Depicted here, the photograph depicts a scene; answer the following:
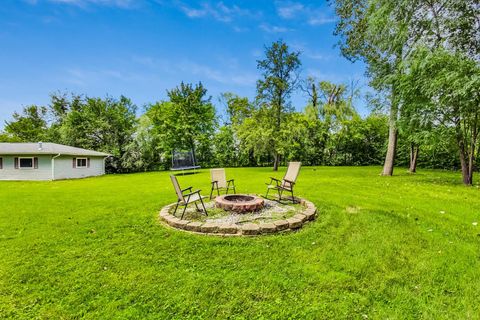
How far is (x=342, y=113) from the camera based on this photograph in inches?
890

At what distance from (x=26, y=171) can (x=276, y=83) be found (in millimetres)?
18541

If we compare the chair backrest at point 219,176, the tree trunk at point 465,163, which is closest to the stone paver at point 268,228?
the chair backrest at point 219,176

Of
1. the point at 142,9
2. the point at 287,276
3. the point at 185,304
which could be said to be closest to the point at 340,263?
the point at 287,276

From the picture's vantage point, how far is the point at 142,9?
31.8 feet

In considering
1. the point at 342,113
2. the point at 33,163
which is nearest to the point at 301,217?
the point at 33,163

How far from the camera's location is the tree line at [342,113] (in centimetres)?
819

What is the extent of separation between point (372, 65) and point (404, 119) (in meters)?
3.15

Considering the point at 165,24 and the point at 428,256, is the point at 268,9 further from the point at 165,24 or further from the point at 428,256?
the point at 428,256

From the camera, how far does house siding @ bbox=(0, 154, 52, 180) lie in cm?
1542

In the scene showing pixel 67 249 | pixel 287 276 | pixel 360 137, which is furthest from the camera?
pixel 360 137

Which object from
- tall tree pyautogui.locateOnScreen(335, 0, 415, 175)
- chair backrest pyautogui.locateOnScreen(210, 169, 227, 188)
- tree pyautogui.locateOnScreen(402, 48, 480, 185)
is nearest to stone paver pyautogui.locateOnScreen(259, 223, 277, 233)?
chair backrest pyautogui.locateOnScreen(210, 169, 227, 188)

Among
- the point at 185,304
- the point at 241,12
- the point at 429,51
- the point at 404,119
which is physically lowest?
the point at 185,304

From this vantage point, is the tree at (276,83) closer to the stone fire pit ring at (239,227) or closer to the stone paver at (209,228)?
the stone fire pit ring at (239,227)

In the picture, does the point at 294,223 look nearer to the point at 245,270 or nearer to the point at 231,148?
the point at 245,270
